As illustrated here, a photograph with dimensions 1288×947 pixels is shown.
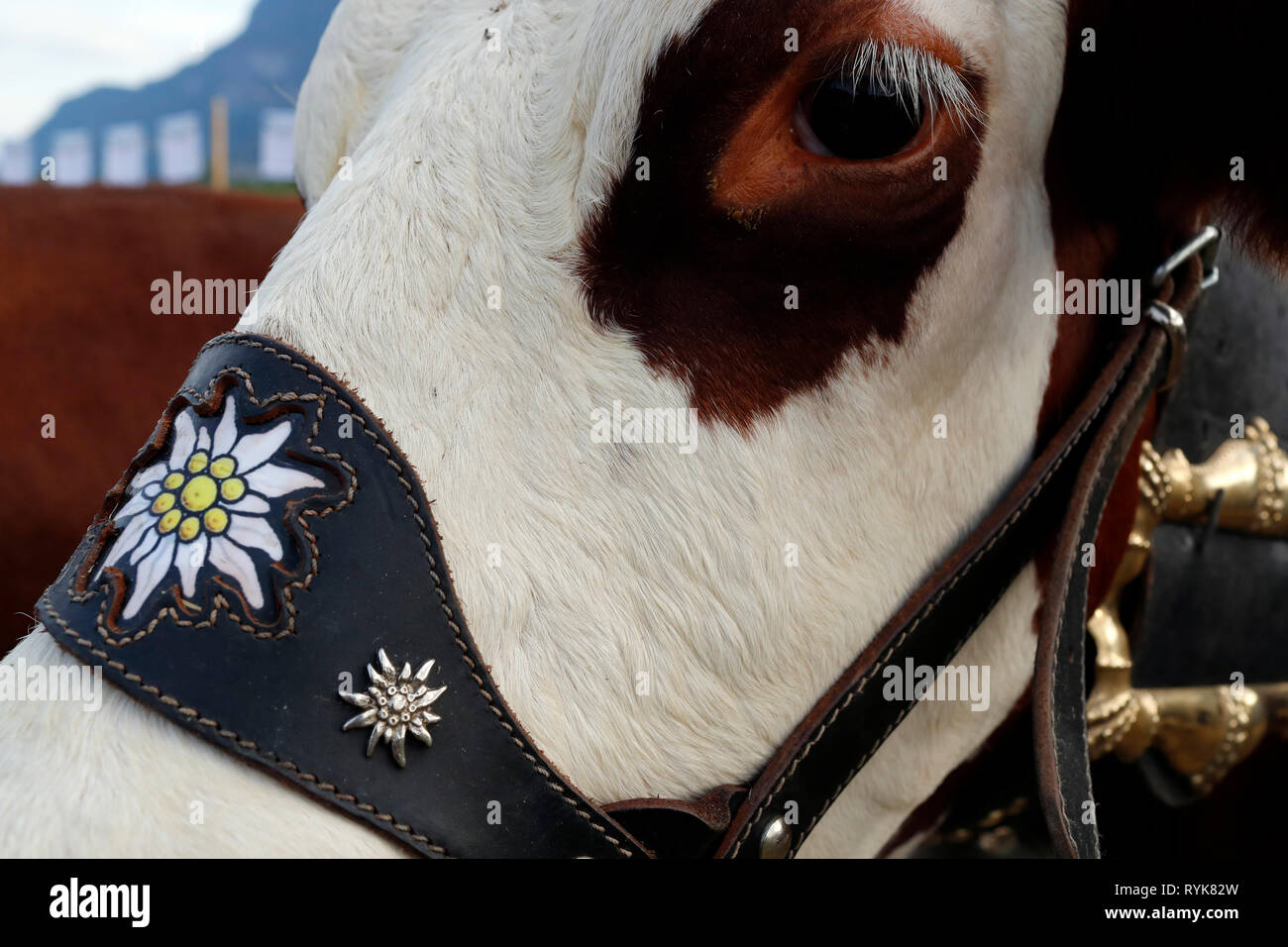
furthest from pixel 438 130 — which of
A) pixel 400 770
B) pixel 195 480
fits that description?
pixel 400 770

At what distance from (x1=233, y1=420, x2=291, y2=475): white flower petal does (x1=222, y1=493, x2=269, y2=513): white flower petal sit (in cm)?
3

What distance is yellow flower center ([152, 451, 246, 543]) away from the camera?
3.38 feet

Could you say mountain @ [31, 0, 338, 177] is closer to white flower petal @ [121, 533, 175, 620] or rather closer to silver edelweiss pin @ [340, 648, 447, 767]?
white flower petal @ [121, 533, 175, 620]

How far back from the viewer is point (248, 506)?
103 cm

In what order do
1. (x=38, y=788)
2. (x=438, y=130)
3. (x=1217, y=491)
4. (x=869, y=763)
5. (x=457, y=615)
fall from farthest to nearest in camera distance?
(x=1217, y=491)
(x=869, y=763)
(x=438, y=130)
(x=457, y=615)
(x=38, y=788)

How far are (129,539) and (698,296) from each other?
0.59m

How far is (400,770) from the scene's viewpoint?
1.02 meters

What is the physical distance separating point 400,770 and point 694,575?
343mm

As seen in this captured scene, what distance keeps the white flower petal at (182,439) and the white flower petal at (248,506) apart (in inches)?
3.1

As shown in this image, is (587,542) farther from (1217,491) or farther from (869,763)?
(1217,491)

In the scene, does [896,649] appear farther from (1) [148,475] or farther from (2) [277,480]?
(1) [148,475]

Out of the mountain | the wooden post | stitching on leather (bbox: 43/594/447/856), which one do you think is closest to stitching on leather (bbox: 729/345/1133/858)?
stitching on leather (bbox: 43/594/447/856)

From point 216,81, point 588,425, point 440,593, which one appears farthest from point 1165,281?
point 216,81

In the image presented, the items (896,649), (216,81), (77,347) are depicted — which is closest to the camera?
(896,649)
